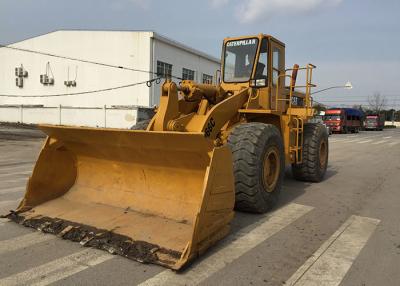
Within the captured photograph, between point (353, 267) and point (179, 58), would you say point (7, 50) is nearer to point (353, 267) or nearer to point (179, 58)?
point (179, 58)

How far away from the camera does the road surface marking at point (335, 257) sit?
4.12 metres

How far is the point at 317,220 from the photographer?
6301 millimetres

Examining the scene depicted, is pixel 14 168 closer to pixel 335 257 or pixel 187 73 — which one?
pixel 335 257

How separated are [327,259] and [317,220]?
1696 millimetres

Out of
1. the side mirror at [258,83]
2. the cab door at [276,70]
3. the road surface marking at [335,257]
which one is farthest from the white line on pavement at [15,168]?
the road surface marking at [335,257]

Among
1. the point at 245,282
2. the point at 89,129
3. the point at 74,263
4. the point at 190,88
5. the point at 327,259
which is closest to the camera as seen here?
the point at 245,282

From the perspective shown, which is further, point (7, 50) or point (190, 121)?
point (7, 50)

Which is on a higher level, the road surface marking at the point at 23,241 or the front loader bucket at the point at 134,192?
the front loader bucket at the point at 134,192

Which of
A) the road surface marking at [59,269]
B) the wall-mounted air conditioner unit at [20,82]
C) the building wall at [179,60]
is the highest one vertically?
the building wall at [179,60]

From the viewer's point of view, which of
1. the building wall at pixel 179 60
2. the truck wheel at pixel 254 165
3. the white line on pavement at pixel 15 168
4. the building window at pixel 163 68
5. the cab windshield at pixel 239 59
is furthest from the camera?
the building window at pixel 163 68

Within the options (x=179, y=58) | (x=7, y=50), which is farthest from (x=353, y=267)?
(x=7, y=50)

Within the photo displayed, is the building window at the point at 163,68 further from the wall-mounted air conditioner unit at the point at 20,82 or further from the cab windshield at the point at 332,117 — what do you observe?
the cab windshield at the point at 332,117

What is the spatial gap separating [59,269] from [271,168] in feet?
12.4

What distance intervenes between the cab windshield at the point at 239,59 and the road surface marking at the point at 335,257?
3.38m
